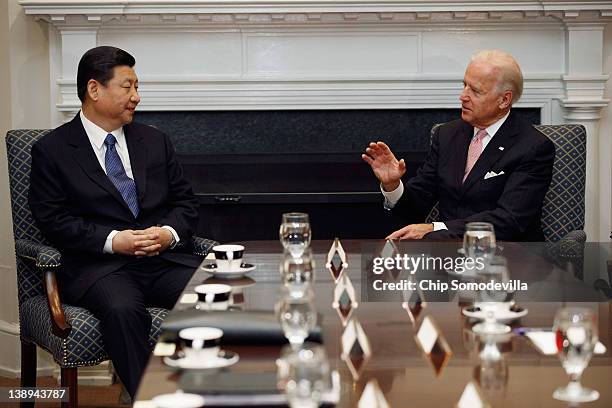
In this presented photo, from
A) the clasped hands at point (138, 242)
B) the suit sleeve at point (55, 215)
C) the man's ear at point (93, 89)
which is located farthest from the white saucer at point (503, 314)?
the man's ear at point (93, 89)

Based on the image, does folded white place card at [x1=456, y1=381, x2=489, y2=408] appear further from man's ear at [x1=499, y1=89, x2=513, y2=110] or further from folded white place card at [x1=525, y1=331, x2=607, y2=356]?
man's ear at [x1=499, y1=89, x2=513, y2=110]

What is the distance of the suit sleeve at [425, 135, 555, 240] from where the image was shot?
3.57 metres

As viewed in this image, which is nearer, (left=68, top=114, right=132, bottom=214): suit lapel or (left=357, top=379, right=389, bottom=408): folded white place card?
(left=357, top=379, right=389, bottom=408): folded white place card

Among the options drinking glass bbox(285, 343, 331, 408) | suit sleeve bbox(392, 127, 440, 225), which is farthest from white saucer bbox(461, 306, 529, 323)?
suit sleeve bbox(392, 127, 440, 225)

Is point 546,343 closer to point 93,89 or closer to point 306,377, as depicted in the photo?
point 306,377

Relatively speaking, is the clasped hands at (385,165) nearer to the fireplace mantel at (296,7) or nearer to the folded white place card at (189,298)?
the fireplace mantel at (296,7)

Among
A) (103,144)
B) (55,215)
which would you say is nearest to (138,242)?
(55,215)

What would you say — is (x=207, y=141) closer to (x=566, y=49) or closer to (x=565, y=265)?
(x=566, y=49)

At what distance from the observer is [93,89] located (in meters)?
3.56

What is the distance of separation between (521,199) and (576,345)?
2.06m

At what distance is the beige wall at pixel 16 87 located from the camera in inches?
174

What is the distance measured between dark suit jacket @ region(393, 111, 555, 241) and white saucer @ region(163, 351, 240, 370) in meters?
1.83

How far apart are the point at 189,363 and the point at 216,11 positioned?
2.87 m

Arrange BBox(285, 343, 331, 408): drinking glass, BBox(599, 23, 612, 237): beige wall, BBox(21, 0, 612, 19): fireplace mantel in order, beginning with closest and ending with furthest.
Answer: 1. BBox(285, 343, 331, 408): drinking glass
2. BBox(21, 0, 612, 19): fireplace mantel
3. BBox(599, 23, 612, 237): beige wall
